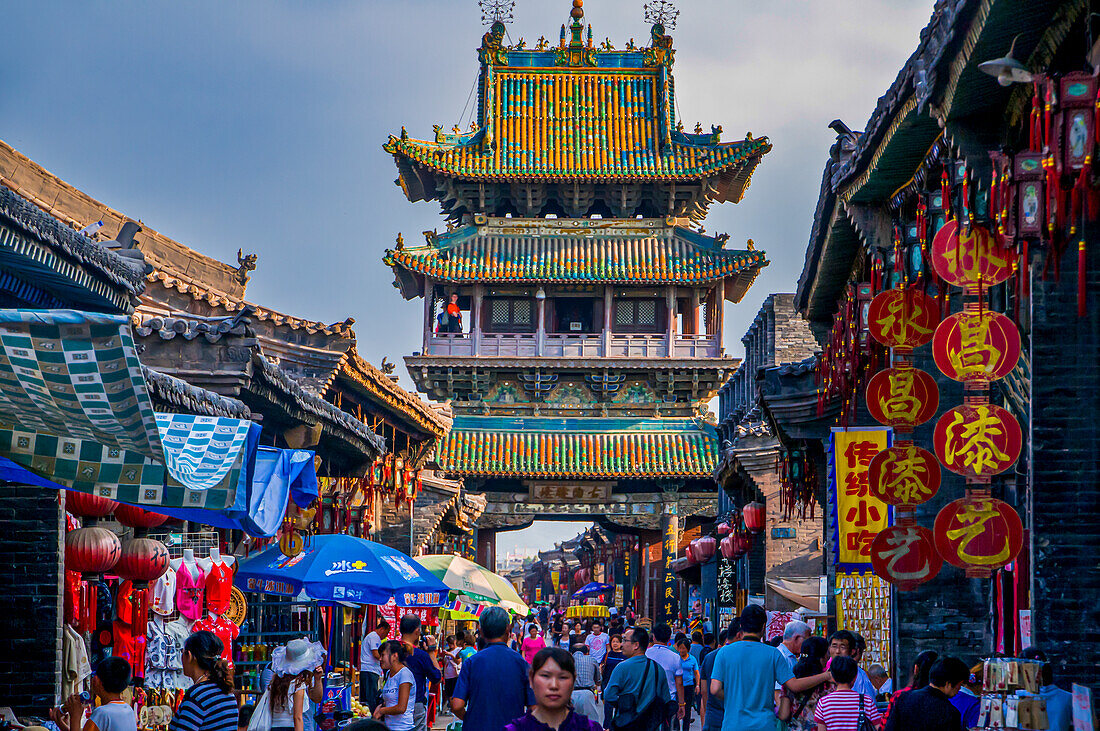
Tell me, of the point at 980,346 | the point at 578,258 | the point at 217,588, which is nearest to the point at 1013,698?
the point at 980,346

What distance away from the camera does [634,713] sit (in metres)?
9.75

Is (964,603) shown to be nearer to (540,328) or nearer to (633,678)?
(633,678)

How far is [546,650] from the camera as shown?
19.8ft

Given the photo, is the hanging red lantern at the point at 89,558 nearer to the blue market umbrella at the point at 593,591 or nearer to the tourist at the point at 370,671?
the tourist at the point at 370,671

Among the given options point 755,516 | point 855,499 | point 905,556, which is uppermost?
point 855,499

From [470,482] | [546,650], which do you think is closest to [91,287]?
[546,650]

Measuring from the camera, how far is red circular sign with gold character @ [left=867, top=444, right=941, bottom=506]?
9.74 m

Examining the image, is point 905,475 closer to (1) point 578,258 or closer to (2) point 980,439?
(2) point 980,439

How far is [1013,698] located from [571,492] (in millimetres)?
30283

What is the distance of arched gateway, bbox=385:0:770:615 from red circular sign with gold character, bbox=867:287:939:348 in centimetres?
2568

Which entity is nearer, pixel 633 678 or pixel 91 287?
pixel 633 678

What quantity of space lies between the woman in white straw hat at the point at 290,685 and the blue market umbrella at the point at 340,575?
3401 mm

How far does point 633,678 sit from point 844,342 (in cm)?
452

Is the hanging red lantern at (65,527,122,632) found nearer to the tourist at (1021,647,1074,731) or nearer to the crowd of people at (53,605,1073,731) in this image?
the crowd of people at (53,605,1073,731)
